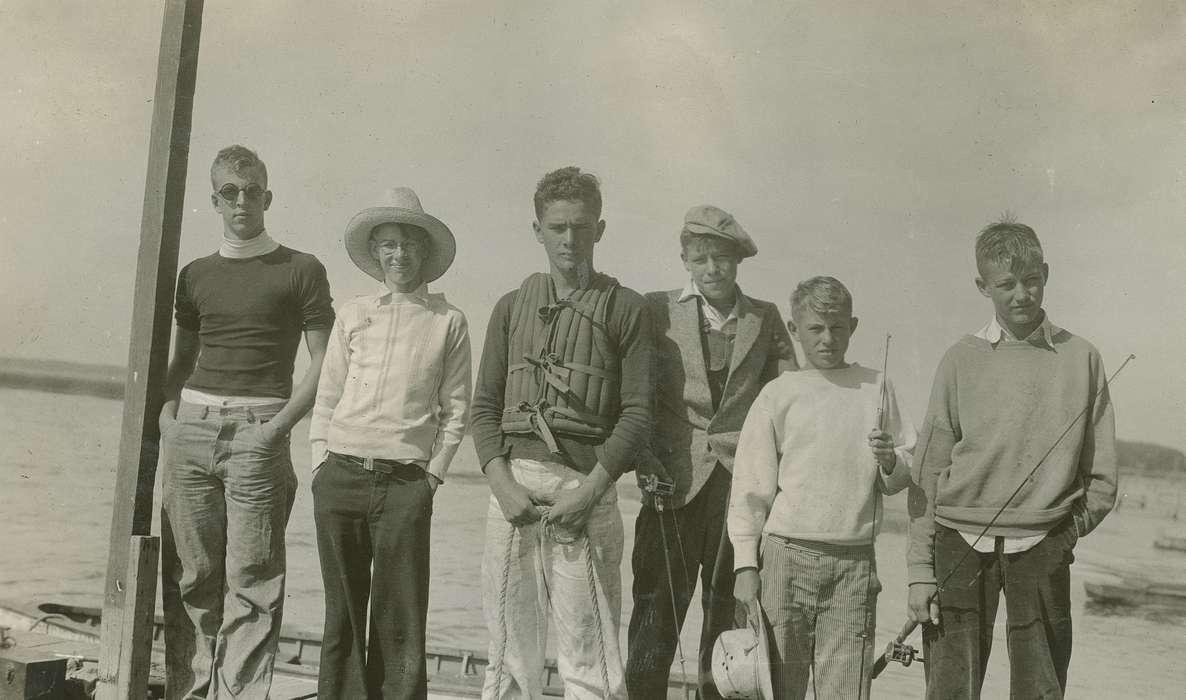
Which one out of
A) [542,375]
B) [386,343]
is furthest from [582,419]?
[386,343]

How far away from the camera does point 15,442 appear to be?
45.0 feet

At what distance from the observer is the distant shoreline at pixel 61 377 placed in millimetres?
6297

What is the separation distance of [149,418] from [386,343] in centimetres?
122

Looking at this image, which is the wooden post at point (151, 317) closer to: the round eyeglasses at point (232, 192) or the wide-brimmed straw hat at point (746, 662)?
the round eyeglasses at point (232, 192)

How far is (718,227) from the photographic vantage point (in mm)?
3863

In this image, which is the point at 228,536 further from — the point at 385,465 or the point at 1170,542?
the point at 1170,542

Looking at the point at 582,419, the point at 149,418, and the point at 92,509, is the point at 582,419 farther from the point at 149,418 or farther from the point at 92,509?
the point at 92,509

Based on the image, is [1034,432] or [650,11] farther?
[650,11]

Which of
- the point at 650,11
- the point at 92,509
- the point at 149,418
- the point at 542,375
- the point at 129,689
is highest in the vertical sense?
the point at 650,11

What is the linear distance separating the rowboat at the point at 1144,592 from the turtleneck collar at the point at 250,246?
151 inches

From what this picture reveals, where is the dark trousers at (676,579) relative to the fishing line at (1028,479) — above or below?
below

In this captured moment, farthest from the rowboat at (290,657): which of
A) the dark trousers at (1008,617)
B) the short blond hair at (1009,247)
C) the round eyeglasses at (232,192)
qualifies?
the short blond hair at (1009,247)

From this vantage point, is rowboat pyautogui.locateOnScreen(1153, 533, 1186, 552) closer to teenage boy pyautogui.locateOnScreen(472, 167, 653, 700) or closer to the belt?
teenage boy pyautogui.locateOnScreen(472, 167, 653, 700)

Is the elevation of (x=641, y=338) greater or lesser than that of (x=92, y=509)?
greater
